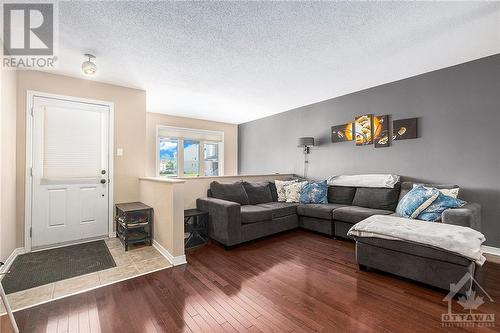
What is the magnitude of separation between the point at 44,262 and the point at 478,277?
181 inches

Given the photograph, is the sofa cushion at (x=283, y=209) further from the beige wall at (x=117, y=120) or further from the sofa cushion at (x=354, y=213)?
the beige wall at (x=117, y=120)

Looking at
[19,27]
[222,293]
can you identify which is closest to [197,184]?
[222,293]

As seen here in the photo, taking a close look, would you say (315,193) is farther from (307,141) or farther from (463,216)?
(463,216)

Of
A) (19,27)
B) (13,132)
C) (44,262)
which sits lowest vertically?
(44,262)

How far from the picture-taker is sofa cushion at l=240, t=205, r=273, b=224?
3225 mm

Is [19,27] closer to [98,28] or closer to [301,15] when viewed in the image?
[98,28]

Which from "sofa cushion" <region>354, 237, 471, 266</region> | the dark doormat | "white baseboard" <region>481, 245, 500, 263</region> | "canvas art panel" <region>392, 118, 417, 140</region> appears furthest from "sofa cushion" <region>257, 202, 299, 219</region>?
"white baseboard" <region>481, 245, 500, 263</region>

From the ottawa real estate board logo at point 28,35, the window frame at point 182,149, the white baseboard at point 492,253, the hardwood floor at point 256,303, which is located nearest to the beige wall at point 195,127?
the window frame at point 182,149

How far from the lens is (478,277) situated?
2.08 m

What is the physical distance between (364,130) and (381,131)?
0.94ft

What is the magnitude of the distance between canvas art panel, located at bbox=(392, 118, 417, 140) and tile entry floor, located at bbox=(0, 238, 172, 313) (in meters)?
3.88

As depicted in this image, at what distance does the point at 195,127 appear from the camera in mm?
6504

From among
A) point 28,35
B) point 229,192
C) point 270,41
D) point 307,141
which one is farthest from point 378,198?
point 28,35

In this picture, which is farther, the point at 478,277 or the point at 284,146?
the point at 284,146
